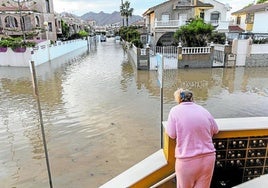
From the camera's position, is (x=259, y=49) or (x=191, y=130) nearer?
(x=191, y=130)

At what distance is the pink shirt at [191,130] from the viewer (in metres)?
2.05

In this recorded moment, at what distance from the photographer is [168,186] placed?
262 cm

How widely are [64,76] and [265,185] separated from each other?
479 inches

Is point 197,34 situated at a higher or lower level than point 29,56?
higher

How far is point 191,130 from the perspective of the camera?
2.05m

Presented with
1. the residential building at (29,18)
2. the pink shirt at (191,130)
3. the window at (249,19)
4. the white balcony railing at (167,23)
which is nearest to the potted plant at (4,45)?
the residential building at (29,18)

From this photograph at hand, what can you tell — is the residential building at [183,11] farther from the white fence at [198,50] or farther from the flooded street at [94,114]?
the flooded street at [94,114]

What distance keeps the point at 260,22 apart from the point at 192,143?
24523 millimetres

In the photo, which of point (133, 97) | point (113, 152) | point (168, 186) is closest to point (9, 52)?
point (133, 97)

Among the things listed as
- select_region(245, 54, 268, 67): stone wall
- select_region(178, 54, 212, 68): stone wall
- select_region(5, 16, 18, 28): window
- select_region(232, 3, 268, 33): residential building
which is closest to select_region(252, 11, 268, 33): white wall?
select_region(232, 3, 268, 33): residential building

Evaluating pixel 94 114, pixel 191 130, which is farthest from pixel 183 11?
pixel 191 130

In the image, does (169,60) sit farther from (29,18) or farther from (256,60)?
(29,18)

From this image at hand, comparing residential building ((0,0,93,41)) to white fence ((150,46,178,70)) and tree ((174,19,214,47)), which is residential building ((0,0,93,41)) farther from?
tree ((174,19,214,47))

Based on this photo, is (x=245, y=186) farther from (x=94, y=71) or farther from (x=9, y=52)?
(x=9, y=52)
